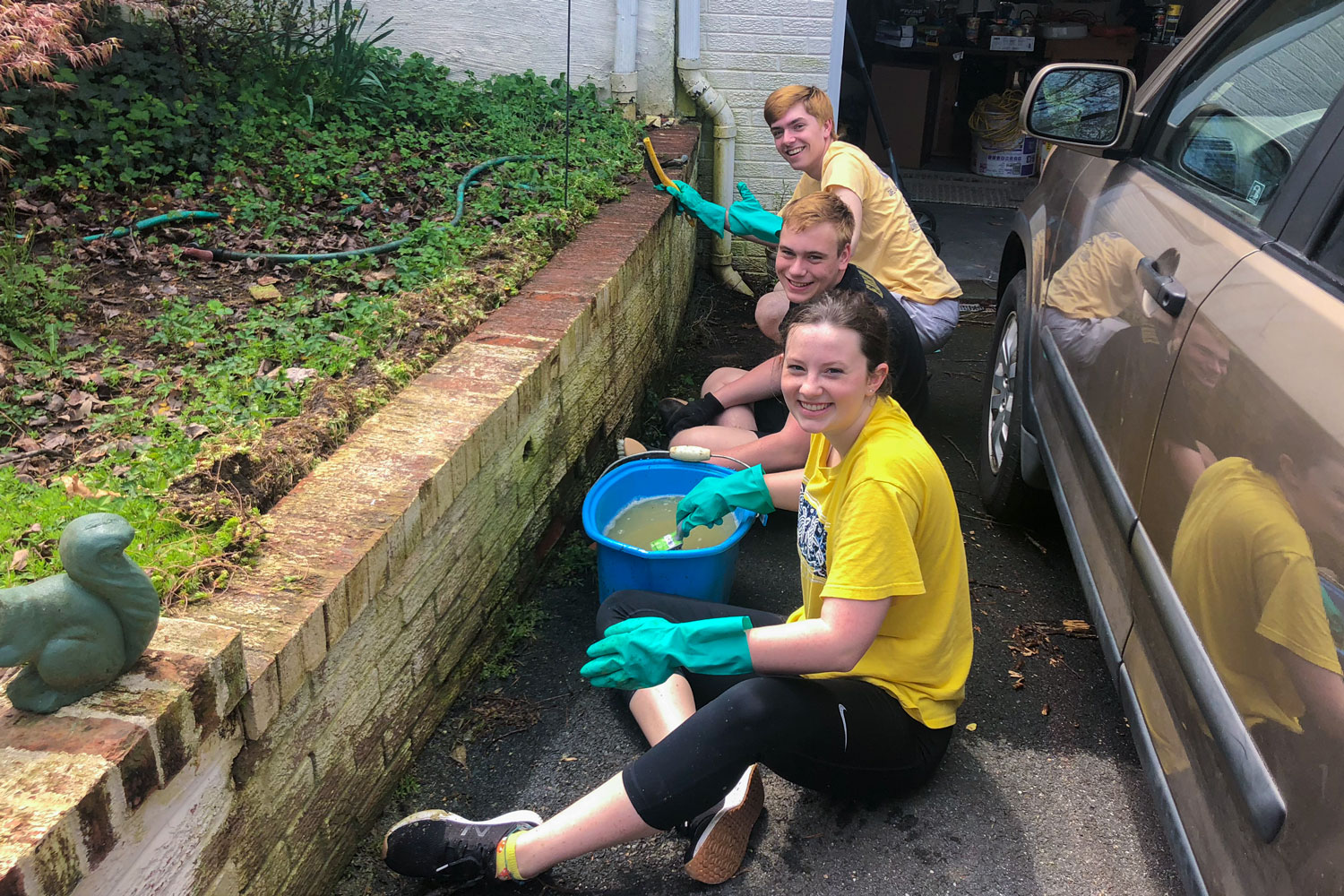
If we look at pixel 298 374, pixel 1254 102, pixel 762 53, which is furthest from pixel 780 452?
pixel 762 53

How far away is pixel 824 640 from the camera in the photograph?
1988 mm

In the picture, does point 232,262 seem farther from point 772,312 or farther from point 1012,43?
point 1012,43

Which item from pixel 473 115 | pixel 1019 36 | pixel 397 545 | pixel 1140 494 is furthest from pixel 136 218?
pixel 1019 36

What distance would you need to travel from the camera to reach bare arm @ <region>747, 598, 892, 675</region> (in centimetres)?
199

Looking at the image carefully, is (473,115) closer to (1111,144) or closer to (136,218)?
(136,218)

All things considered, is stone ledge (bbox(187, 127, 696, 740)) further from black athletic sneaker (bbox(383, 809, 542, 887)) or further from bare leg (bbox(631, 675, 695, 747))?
bare leg (bbox(631, 675, 695, 747))

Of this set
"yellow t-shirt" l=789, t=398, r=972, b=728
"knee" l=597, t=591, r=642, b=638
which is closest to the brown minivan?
"yellow t-shirt" l=789, t=398, r=972, b=728

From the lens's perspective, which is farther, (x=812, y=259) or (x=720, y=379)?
(x=720, y=379)

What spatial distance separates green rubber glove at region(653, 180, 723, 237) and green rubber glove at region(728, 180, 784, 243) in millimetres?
154

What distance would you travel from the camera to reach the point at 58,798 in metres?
1.34

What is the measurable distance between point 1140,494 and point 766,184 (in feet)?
14.5

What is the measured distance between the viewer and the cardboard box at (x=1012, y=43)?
26.3 ft

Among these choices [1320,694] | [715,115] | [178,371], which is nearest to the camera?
[1320,694]

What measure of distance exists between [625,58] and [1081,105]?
3.47 metres
